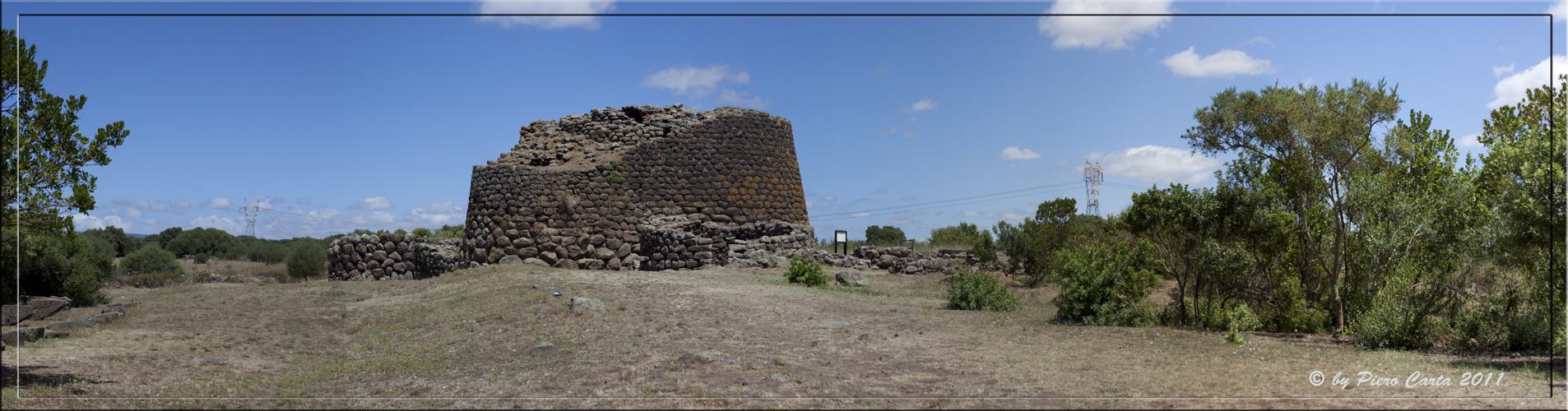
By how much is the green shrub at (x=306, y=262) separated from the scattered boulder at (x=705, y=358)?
86.5 ft

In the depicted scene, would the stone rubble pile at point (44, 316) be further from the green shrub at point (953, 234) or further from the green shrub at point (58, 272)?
the green shrub at point (953, 234)

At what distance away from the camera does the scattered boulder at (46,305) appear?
11.1m

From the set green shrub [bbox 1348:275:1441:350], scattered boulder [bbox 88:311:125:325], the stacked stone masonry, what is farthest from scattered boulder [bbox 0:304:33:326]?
green shrub [bbox 1348:275:1441:350]

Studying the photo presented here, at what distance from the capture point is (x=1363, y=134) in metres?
8.99

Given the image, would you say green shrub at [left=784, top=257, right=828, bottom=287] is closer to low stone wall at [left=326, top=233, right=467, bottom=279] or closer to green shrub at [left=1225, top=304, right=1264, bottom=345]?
green shrub at [left=1225, top=304, right=1264, bottom=345]

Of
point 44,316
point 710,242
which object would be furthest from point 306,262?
point 44,316

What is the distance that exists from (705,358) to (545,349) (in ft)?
6.06

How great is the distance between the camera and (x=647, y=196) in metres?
19.9

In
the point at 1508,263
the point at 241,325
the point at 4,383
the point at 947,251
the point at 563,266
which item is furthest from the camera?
the point at 947,251

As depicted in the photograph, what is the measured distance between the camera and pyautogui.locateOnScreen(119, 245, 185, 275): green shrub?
86.0ft

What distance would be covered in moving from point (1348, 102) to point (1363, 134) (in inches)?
16.3

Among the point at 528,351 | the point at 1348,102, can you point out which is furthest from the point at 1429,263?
the point at 528,351

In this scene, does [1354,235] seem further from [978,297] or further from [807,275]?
[807,275]

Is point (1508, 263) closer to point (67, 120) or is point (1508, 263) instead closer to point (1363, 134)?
point (1363, 134)
